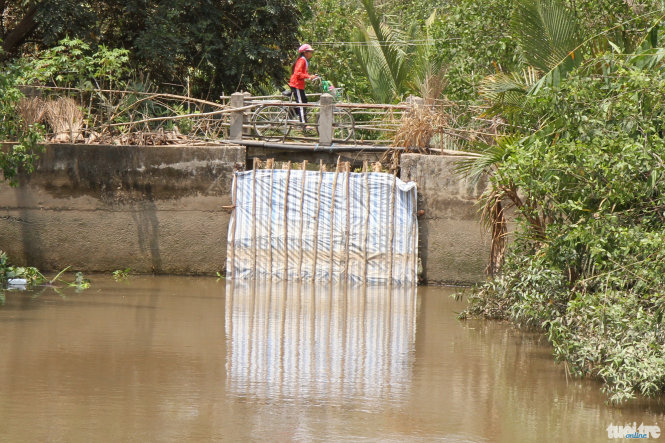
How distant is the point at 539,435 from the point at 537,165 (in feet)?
8.46

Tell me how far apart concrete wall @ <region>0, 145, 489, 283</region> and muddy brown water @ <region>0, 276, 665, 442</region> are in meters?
1.88

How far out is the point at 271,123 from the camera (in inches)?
523

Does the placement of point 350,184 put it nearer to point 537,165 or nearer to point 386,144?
point 386,144

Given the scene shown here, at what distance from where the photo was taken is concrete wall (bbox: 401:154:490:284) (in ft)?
40.2

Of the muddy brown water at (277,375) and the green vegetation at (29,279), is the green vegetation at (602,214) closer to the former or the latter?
the muddy brown water at (277,375)

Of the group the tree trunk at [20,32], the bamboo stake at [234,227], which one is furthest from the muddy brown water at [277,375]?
the tree trunk at [20,32]

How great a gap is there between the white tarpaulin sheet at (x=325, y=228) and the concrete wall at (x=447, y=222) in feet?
0.65

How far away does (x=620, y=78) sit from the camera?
297 inches

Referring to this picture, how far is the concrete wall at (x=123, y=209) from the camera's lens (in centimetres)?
1263

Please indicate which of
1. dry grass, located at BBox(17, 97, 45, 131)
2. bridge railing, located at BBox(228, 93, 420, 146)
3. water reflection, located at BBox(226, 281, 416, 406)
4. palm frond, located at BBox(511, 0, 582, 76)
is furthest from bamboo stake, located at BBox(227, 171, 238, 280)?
palm frond, located at BBox(511, 0, 582, 76)

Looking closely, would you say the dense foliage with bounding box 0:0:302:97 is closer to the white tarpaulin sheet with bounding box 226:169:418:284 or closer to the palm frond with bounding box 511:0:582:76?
the white tarpaulin sheet with bounding box 226:169:418:284

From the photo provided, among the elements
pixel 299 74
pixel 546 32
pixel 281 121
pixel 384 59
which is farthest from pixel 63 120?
pixel 546 32

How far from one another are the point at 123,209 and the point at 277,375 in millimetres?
6173

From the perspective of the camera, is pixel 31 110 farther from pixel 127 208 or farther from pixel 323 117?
pixel 323 117
